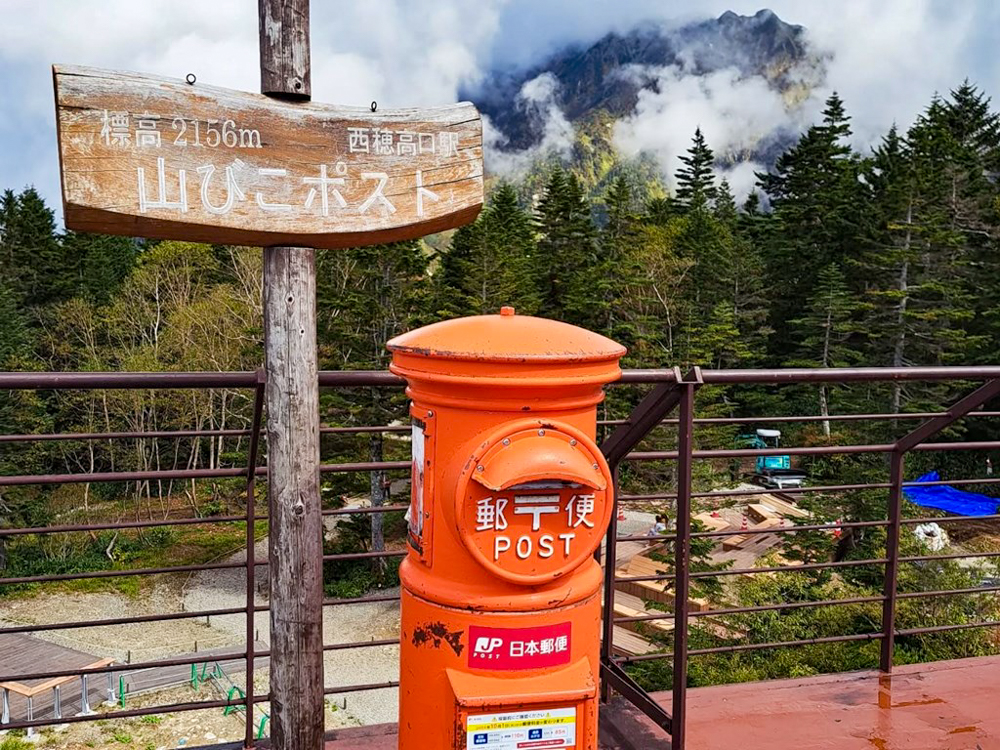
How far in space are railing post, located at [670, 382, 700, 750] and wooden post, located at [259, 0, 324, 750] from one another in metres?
1.04

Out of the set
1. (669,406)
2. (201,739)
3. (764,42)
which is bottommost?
(201,739)

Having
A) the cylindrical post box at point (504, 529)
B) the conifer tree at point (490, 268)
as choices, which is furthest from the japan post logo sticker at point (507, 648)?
the conifer tree at point (490, 268)

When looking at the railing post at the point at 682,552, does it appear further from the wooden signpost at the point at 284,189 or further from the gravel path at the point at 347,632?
the gravel path at the point at 347,632

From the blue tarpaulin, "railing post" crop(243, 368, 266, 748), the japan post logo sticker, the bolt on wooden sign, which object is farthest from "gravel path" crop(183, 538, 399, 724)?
the blue tarpaulin

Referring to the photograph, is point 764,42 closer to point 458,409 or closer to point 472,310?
point 472,310

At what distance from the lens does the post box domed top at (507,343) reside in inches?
72.3

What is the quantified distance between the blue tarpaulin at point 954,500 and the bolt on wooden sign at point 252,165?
23.3 meters

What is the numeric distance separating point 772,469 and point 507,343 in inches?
1109

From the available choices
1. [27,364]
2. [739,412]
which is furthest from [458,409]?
[739,412]

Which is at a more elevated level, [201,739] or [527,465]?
[527,465]

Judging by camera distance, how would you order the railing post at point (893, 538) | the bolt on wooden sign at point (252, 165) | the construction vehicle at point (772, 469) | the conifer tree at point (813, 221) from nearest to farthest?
the bolt on wooden sign at point (252, 165), the railing post at point (893, 538), the construction vehicle at point (772, 469), the conifer tree at point (813, 221)

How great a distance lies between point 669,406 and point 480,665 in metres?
0.91

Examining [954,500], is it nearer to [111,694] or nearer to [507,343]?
[111,694]

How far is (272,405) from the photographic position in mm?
2326
